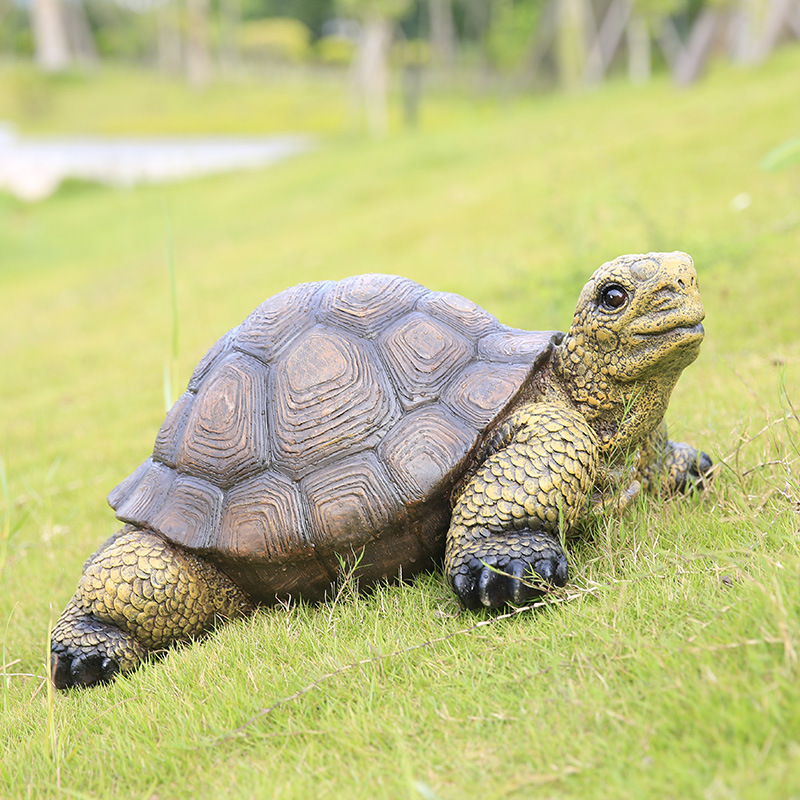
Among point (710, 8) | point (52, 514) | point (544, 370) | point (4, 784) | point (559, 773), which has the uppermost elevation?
point (710, 8)

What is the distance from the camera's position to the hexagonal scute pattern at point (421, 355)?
2777 millimetres

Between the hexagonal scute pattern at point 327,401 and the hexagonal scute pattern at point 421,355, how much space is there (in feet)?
0.17

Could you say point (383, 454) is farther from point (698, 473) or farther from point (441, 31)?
point (441, 31)

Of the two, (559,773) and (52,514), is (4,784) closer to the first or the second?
(559,773)

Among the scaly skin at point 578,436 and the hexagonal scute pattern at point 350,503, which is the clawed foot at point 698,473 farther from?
the hexagonal scute pattern at point 350,503

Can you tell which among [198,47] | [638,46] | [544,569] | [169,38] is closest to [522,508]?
[544,569]

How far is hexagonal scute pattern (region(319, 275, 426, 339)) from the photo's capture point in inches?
116

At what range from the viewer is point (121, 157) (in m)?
32.0

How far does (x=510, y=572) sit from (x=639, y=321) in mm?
927

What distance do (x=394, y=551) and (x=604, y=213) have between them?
6137 mm

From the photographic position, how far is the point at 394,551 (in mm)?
2742

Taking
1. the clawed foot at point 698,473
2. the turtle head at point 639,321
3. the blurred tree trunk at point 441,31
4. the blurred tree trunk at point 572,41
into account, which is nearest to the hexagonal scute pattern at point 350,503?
the turtle head at point 639,321

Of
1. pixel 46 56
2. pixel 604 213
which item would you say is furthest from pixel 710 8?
pixel 46 56

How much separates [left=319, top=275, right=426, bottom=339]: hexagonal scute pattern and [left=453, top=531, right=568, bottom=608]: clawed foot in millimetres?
934
